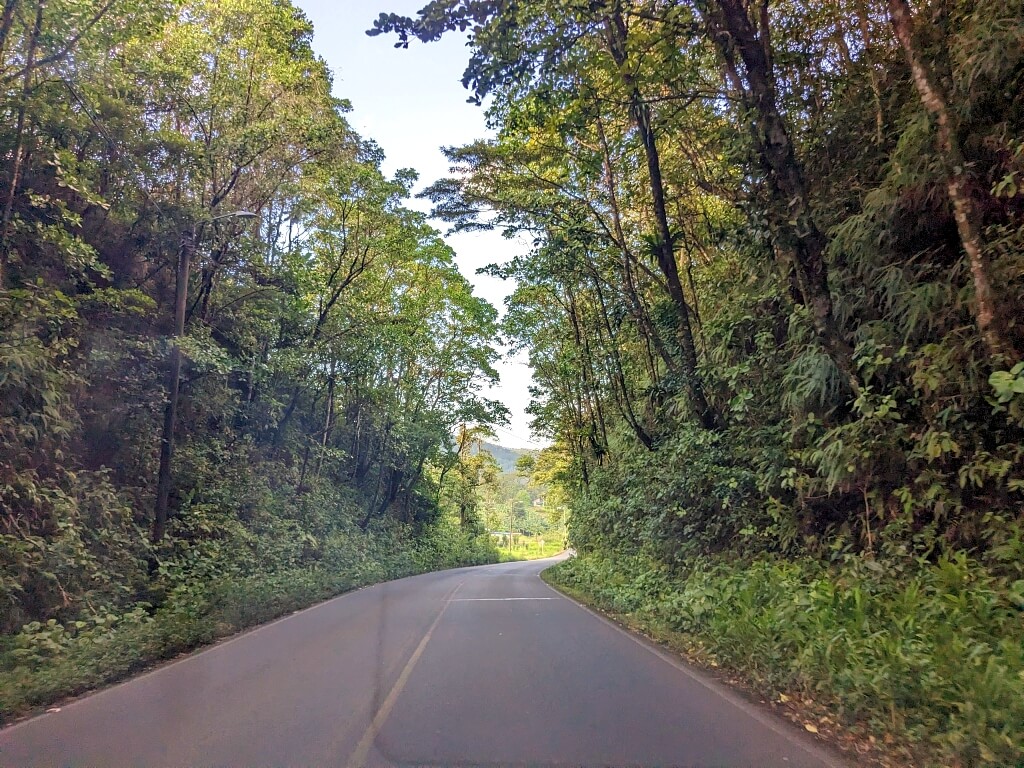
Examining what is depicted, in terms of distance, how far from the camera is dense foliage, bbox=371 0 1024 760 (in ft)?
21.1

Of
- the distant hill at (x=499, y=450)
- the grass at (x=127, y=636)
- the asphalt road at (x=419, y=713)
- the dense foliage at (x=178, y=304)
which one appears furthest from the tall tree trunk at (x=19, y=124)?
the distant hill at (x=499, y=450)

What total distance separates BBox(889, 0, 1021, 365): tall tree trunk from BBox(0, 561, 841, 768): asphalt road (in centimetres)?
399

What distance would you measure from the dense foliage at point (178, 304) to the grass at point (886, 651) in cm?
787

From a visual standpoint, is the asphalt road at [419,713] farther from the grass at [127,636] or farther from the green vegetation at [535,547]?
the green vegetation at [535,547]

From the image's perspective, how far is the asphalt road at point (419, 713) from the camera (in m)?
4.76

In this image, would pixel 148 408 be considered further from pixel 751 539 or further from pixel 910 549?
pixel 910 549

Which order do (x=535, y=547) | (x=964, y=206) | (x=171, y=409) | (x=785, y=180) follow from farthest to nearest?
(x=535, y=547), (x=171, y=409), (x=785, y=180), (x=964, y=206)

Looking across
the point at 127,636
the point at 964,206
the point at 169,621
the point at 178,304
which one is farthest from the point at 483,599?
the point at 964,206

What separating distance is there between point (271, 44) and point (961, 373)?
1662cm

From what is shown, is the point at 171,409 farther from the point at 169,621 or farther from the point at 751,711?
the point at 751,711

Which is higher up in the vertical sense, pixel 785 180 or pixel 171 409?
pixel 785 180

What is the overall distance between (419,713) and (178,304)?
10806 mm

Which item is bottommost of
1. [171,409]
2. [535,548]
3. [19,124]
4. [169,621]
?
[535,548]

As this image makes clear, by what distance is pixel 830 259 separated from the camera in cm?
885
